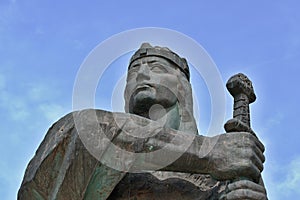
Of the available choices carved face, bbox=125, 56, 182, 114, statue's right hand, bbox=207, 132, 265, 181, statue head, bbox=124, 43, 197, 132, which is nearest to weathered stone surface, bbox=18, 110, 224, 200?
statue's right hand, bbox=207, 132, 265, 181

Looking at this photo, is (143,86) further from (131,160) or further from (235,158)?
(235,158)

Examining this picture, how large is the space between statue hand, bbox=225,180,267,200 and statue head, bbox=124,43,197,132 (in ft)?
3.87

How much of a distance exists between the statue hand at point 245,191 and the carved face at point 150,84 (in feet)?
4.49

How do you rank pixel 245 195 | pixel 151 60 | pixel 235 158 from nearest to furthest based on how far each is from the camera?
pixel 245 195 < pixel 235 158 < pixel 151 60

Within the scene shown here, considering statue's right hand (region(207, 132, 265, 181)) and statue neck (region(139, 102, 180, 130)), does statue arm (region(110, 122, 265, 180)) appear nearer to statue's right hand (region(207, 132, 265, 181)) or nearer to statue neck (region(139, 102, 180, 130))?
statue's right hand (region(207, 132, 265, 181))

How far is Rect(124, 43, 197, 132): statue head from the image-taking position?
816 cm

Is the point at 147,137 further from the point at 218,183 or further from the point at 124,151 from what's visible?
the point at 218,183

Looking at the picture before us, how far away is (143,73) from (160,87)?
0.81ft

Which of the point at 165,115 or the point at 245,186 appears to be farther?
the point at 165,115

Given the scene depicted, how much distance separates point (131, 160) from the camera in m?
7.16

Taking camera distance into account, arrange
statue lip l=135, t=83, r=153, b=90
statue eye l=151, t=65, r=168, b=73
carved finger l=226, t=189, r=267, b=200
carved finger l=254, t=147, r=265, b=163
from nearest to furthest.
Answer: carved finger l=226, t=189, r=267, b=200
carved finger l=254, t=147, r=265, b=163
statue lip l=135, t=83, r=153, b=90
statue eye l=151, t=65, r=168, b=73

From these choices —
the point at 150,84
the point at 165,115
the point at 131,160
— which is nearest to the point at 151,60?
the point at 150,84

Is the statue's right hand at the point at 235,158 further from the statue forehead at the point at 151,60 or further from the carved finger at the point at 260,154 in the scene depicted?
the statue forehead at the point at 151,60

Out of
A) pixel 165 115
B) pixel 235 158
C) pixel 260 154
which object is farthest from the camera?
pixel 165 115
